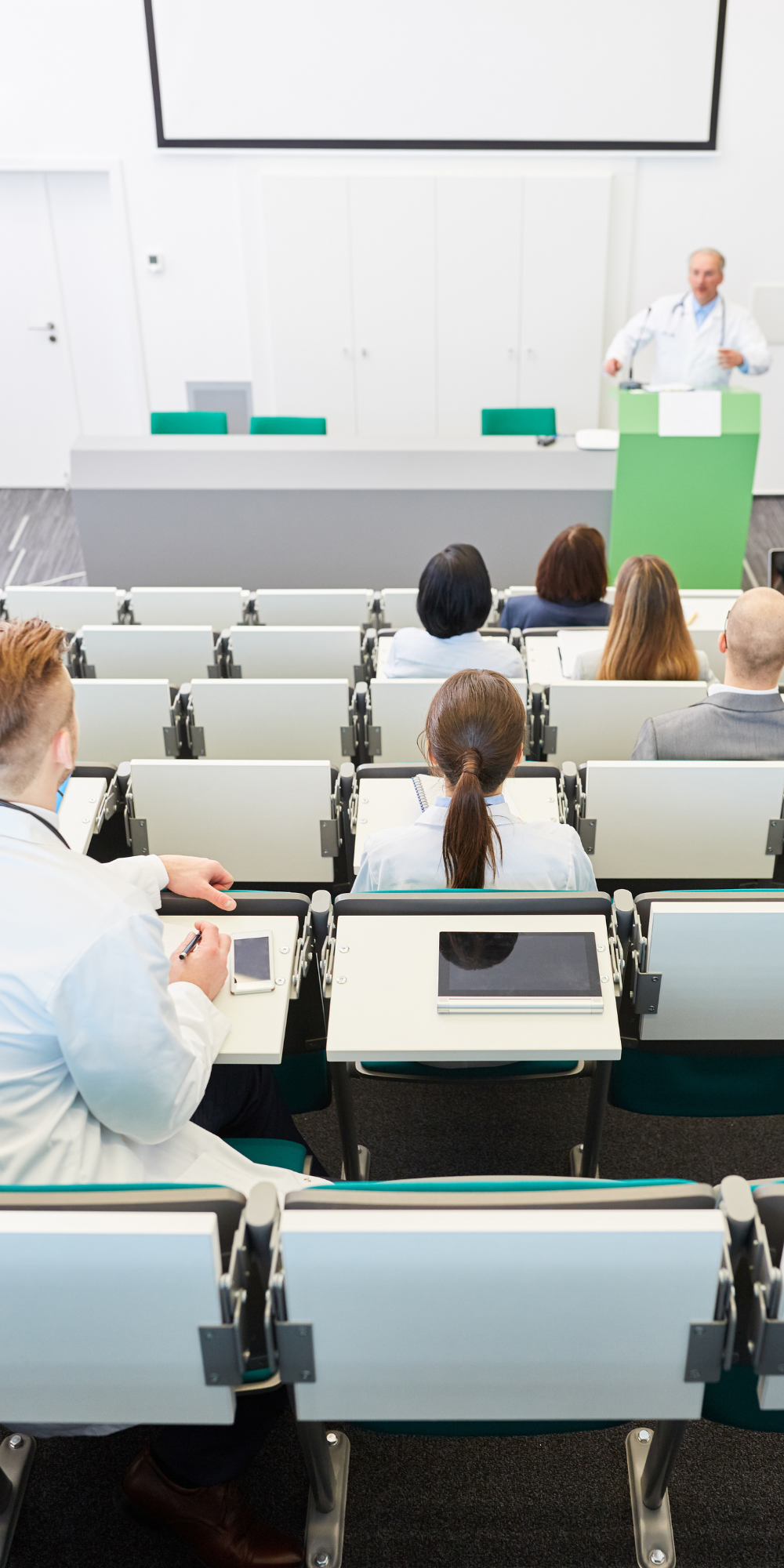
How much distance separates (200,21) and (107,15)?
60 cm

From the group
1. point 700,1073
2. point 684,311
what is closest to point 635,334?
point 684,311

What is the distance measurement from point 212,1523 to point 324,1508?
173mm

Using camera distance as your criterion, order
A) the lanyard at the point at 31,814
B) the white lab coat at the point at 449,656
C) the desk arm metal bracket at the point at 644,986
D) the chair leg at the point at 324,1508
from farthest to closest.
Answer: the white lab coat at the point at 449,656 → the desk arm metal bracket at the point at 644,986 → the chair leg at the point at 324,1508 → the lanyard at the point at 31,814

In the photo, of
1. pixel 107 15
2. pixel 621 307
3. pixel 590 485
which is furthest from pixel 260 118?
pixel 590 485

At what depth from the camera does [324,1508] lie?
1.68 metres

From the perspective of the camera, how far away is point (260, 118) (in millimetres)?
7020

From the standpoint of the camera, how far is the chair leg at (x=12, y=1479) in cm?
168

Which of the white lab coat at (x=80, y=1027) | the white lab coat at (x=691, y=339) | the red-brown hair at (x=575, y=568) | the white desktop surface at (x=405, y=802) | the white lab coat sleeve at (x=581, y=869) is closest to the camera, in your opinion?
the white lab coat at (x=80, y=1027)

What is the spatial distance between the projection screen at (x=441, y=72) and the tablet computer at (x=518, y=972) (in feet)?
22.2

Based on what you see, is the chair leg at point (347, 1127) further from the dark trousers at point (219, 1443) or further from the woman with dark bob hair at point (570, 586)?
the woman with dark bob hair at point (570, 586)

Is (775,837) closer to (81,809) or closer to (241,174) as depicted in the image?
(81,809)

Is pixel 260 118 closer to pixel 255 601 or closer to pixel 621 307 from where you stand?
pixel 621 307

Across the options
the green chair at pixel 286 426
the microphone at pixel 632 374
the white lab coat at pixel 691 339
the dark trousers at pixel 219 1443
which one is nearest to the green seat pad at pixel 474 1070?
the dark trousers at pixel 219 1443

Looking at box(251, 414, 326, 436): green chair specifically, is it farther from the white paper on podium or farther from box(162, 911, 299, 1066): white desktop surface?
box(162, 911, 299, 1066): white desktop surface
